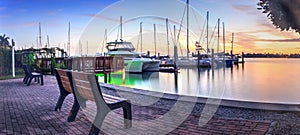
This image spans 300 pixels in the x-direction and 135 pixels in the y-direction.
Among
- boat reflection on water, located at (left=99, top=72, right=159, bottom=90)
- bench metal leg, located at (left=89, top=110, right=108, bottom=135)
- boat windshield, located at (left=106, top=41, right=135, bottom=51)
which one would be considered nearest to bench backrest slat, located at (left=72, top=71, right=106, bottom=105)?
bench metal leg, located at (left=89, top=110, right=108, bottom=135)

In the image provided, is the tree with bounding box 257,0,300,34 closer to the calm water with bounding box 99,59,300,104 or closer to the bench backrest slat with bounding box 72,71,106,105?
the bench backrest slat with bounding box 72,71,106,105

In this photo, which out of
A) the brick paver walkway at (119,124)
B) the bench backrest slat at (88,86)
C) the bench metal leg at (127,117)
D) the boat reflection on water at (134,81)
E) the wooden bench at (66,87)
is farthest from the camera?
the boat reflection on water at (134,81)

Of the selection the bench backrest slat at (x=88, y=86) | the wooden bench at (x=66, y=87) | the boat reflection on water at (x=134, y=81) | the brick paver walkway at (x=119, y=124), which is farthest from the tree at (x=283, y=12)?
the boat reflection on water at (x=134, y=81)

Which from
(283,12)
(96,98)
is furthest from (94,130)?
(283,12)

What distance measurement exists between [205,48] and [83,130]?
109ft

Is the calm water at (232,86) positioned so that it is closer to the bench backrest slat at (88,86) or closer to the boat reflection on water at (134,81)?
the boat reflection on water at (134,81)

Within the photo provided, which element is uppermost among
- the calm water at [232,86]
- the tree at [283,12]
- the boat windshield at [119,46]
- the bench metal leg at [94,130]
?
the boat windshield at [119,46]

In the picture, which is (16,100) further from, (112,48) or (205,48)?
(205,48)

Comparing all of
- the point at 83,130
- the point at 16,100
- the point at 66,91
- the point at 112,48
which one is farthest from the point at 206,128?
the point at 112,48

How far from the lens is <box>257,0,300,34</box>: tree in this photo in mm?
3347

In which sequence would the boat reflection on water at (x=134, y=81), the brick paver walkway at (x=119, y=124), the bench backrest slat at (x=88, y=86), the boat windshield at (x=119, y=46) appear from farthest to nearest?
the boat windshield at (x=119, y=46) → the boat reflection on water at (x=134, y=81) → the brick paver walkway at (x=119, y=124) → the bench backrest slat at (x=88, y=86)

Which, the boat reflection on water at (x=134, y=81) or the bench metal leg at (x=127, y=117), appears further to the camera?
the boat reflection on water at (x=134, y=81)

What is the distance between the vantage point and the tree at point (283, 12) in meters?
3.35

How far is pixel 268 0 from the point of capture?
3703 millimetres
